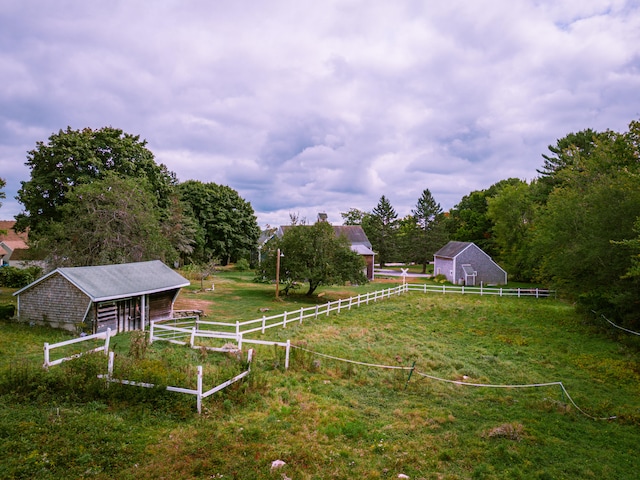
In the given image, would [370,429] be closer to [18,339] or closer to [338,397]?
[338,397]

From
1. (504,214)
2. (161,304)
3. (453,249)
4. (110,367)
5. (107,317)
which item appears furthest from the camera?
(504,214)

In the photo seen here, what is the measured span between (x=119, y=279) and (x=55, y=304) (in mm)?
2555

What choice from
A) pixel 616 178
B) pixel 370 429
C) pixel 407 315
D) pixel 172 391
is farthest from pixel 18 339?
pixel 616 178

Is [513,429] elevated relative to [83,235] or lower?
lower

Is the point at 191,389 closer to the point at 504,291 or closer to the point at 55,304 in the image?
the point at 55,304

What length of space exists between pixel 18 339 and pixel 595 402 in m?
18.7

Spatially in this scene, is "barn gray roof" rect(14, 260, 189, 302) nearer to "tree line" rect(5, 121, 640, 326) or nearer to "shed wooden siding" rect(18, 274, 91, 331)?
"shed wooden siding" rect(18, 274, 91, 331)

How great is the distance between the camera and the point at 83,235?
932 inches

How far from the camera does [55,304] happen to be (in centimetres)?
1630

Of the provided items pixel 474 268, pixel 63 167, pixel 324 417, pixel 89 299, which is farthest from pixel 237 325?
pixel 474 268

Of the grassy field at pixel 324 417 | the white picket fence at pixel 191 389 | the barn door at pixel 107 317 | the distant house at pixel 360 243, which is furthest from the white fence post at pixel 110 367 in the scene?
the distant house at pixel 360 243

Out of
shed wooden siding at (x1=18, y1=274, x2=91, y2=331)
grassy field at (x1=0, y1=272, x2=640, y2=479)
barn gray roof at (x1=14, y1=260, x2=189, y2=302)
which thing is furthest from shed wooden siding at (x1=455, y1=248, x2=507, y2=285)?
shed wooden siding at (x1=18, y1=274, x2=91, y2=331)

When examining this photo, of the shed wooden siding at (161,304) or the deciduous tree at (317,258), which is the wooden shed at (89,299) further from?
the deciduous tree at (317,258)

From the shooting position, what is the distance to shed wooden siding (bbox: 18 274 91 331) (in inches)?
625
